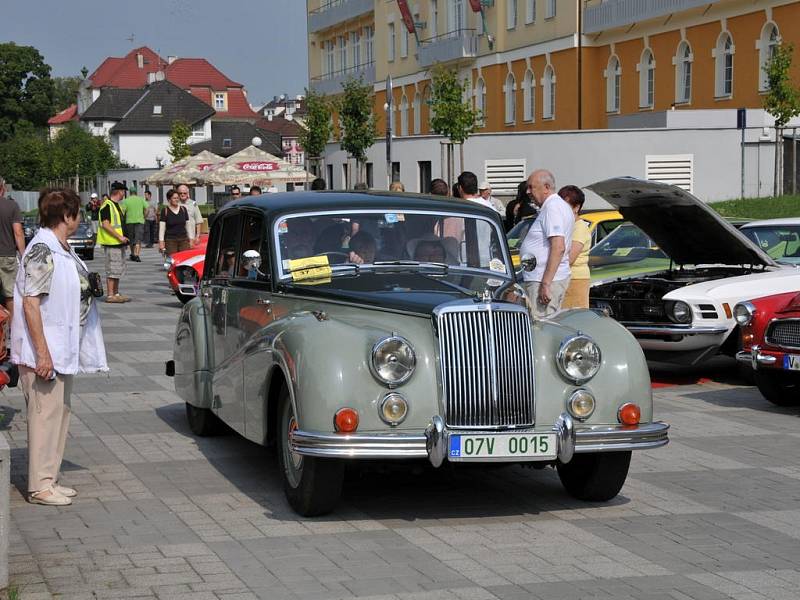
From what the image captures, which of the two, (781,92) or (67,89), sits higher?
(67,89)

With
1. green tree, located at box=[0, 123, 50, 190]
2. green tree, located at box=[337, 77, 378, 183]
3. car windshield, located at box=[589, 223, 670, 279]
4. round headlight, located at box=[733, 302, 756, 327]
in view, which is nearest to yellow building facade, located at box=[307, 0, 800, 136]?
green tree, located at box=[337, 77, 378, 183]

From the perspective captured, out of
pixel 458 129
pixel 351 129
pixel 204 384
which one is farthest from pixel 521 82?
pixel 204 384

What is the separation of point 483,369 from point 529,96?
49241 mm

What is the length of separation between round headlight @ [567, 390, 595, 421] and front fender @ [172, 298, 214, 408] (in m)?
3.08

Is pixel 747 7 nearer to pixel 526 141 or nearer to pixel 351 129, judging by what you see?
pixel 526 141

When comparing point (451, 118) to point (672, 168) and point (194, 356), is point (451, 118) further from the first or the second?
point (194, 356)

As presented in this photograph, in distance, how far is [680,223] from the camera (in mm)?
13961

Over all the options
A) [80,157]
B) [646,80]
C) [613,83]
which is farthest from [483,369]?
[80,157]

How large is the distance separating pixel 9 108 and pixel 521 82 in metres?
81.0

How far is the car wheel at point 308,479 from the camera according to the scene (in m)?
7.48

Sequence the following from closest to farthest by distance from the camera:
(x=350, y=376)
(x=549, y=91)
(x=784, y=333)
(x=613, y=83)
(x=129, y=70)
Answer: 1. (x=350, y=376)
2. (x=784, y=333)
3. (x=613, y=83)
4. (x=549, y=91)
5. (x=129, y=70)

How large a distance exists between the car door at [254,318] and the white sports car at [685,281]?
14.7 feet

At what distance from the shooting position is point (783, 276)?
13688 millimetres

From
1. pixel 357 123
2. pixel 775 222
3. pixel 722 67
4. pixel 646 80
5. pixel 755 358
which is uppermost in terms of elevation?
pixel 722 67
